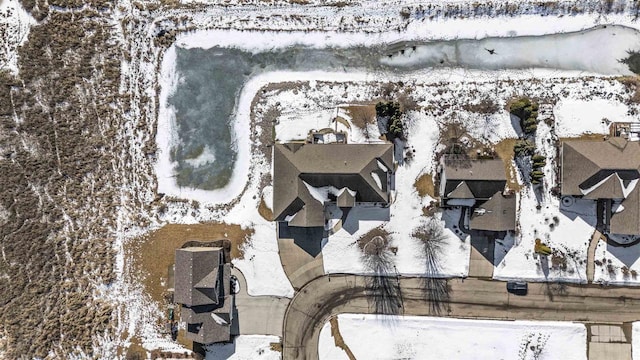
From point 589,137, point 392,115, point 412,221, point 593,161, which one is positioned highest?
point 392,115

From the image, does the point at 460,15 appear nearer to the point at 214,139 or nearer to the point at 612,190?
the point at 612,190

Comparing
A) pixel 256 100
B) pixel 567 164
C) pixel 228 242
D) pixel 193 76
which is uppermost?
pixel 193 76

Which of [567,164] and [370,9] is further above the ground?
[370,9]

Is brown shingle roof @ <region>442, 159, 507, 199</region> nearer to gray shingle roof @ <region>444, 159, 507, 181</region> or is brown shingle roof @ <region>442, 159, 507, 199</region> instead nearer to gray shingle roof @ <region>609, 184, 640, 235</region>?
gray shingle roof @ <region>444, 159, 507, 181</region>

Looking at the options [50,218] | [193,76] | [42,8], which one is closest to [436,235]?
[193,76]

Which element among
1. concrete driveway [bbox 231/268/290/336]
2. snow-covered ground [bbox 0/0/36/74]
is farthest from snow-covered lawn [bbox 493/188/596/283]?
snow-covered ground [bbox 0/0/36/74]

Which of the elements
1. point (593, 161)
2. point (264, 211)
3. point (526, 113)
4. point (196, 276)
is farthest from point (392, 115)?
point (196, 276)

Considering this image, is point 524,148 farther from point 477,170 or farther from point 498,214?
point 498,214
